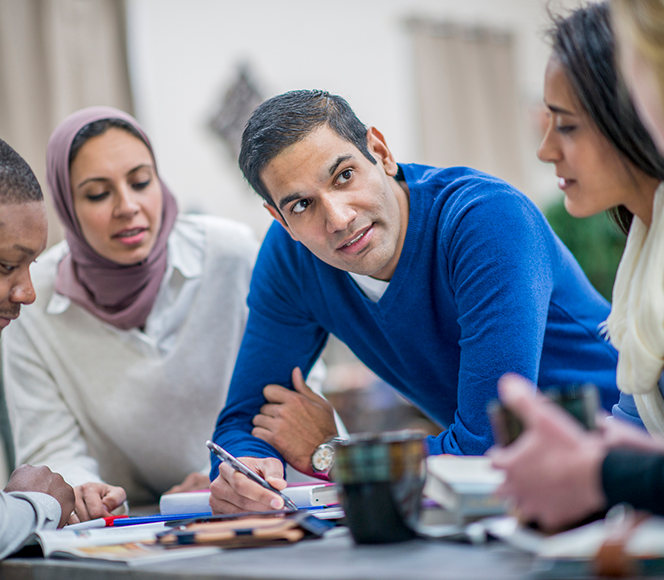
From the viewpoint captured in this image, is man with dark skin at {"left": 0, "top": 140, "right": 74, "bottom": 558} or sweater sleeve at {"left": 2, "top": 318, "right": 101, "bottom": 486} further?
sweater sleeve at {"left": 2, "top": 318, "right": 101, "bottom": 486}

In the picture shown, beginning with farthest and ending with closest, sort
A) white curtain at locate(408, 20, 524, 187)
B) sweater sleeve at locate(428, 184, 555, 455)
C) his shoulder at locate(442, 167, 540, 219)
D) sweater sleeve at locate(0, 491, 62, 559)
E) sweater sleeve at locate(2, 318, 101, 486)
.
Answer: white curtain at locate(408, 20, 524, 187)
sweater sleeve at locate(2, 318, 101, 486)
his shoulder at locate(442, 167, 540, 219)
sweater sleeve at locate(428, 184, 555, 455)
sweater sleeve at locate(0, 491, 62, 559)

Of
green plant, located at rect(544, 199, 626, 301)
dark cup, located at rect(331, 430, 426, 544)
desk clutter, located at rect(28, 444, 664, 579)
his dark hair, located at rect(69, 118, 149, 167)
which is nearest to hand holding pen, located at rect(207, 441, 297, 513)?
desk clutter, located at rect(28, 444, 664, 579)

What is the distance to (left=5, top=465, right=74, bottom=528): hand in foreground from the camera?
3.45 ft

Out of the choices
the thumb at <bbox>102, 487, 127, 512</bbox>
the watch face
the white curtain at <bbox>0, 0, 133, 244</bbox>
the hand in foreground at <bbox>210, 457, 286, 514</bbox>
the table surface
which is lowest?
the thumb at <bbox>102, 487, 127, 512</bbox>

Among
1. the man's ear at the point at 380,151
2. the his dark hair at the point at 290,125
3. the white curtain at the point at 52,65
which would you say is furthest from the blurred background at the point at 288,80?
the his dark hair at the point at 290,125

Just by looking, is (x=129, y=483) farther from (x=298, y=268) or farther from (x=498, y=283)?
(x=498, y=283)

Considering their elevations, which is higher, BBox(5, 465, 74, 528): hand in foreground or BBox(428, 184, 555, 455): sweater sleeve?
BBox(428, 184, 555, 455): sweater sleeve

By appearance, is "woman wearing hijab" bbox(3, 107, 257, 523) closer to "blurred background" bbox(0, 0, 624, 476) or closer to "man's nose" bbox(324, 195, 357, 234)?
"man's nose" bbox(324, 195, 357, 234)

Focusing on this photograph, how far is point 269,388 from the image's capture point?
5.06 ft

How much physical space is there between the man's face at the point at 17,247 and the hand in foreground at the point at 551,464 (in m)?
0.92

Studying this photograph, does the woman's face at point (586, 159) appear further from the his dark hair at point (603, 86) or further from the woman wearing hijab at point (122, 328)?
the woman wearing hijab at point (122, 328)

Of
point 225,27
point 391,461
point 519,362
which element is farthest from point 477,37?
point 391,461

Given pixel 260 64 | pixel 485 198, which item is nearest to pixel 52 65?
pixel 260 64

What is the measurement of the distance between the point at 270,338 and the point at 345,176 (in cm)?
43
